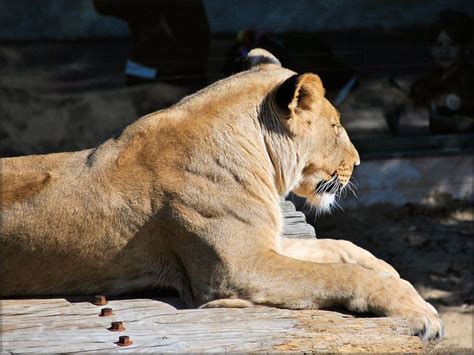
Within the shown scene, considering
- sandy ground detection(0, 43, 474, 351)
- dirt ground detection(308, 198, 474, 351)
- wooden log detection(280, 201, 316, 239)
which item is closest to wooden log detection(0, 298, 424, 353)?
wooden log detection(280, 201, 316, 239)

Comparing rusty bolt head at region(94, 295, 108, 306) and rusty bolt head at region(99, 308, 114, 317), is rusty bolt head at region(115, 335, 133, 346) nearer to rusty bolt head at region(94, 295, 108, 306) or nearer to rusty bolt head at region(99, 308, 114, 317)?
rusty bolt head at region(99, 308, 114, 317)

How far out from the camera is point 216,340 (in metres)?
3.63

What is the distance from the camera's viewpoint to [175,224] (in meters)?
4.28

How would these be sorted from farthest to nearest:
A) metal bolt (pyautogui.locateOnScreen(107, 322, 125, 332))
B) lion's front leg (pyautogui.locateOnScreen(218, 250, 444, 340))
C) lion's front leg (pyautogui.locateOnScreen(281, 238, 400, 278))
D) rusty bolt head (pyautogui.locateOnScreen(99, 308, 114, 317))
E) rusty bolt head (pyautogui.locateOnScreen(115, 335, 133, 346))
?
lion's front leg (pyautogui.locateOnScreen(281, 238, 400, 278)) → lion's front leg (pyautogui.locateOnScreen(218, 250, 444, 340)) → rusty bolt head (pyautogui.locateOnScreen(99, 308, 114, 317)) → metal bolt (pyautogui.locateOnScreen(107, 322, 125, 332)) → rusty bolt head (pyautogui.locateOnScreen(115, 335, 133, 346))

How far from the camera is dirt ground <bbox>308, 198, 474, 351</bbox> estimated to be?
25.4ft

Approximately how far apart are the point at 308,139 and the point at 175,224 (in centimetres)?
82

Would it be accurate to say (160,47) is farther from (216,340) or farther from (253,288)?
(216,340)

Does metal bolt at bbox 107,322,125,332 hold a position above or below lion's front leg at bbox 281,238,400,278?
below

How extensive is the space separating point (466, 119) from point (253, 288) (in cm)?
591

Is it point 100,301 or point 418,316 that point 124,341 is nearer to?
Result: point 100,301

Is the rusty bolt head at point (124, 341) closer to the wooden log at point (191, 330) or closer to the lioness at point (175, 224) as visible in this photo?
the wooden log at point (191, 330)

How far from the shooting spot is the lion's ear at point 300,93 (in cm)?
453

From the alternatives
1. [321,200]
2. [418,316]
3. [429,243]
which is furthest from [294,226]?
[429,243]

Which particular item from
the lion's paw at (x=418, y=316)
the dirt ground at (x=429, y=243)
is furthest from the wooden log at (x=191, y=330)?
the dirt ground at (x=429, y=243)
